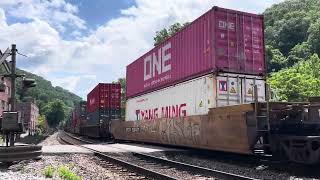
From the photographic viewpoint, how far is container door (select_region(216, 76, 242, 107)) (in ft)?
44.7

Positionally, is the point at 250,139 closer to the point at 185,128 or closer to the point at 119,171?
the point at 119,171

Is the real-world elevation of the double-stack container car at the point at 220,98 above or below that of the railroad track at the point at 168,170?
above

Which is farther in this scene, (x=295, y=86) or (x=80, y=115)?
(x=80, y=115)

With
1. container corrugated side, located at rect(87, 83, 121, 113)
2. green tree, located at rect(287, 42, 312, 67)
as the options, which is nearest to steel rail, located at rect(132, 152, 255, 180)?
container corrugated side, located at rect(87, 83, 121, 113)

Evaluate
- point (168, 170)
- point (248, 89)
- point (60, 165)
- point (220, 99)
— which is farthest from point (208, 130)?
point (60, 165)

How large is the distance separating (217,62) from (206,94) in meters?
1.15

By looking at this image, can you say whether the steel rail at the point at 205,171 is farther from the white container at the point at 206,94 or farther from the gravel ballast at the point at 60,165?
the white container at the point at 206,94

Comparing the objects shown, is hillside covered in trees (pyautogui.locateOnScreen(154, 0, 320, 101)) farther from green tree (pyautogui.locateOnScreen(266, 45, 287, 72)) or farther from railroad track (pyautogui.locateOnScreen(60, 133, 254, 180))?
railroad track (pyautogui.locateOnScreen(60, 133, 254, 180))

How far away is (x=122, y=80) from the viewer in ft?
316

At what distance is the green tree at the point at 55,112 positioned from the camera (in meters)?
158

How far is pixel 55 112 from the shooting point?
6363 inches

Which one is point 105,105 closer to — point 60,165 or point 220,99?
point 220,99

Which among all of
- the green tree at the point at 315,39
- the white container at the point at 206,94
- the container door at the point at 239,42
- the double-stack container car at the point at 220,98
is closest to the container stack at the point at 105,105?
the double-stack container car at the point at 220,98

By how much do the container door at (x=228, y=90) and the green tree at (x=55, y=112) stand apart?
14856cm
